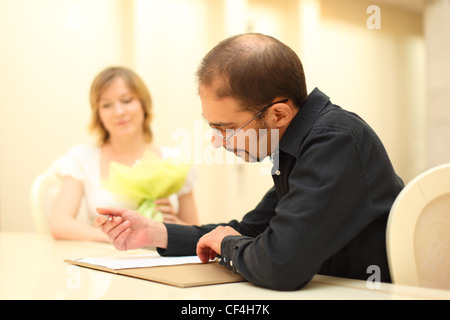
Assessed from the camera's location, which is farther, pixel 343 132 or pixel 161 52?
pixel 161 52

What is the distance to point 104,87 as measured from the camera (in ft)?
9.00

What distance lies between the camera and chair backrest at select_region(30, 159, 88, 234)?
8.76 ft

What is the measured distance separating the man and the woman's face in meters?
1.44

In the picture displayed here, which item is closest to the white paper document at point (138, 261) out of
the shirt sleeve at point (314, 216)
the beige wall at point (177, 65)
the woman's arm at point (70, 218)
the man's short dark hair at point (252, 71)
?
the shirt sleeve at point (314, 216)

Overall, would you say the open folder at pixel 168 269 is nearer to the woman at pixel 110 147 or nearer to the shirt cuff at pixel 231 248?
the shirt cuff at pixel 231 248

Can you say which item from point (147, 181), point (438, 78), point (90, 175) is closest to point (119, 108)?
point (90, 175)

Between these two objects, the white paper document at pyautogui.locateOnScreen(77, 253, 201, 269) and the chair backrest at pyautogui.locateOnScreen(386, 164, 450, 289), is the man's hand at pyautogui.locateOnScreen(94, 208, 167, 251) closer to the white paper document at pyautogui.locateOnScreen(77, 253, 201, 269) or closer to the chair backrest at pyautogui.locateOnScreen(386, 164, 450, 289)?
the white paper document at pyautogui.locateOnScreen(77, 253, 201, 269)

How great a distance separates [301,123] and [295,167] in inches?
5.4

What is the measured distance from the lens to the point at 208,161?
4.59 m

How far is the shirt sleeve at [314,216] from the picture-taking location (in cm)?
96

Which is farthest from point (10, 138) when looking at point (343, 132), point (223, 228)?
Result: point (343, 132)

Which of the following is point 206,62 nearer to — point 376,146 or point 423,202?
point 376,146

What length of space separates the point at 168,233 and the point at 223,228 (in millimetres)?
248

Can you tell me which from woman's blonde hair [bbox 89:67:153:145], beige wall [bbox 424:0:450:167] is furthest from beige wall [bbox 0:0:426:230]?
beige wall [bbox 424:0:450:167]
